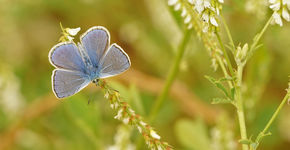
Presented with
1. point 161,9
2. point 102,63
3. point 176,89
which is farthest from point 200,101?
point 102,63

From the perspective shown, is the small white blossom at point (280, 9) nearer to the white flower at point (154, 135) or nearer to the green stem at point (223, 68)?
the green stem at point (223, 68)

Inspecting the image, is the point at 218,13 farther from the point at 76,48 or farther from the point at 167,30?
the point at 167,30

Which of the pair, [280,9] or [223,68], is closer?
[280,9]

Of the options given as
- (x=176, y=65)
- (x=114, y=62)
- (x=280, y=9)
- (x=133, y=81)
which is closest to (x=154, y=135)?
(x=114, y=62)

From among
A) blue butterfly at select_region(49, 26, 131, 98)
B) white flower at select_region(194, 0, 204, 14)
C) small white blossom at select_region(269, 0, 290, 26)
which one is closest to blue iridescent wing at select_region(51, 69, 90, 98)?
blue butterfly at select_region(49, 26, 131, 98)

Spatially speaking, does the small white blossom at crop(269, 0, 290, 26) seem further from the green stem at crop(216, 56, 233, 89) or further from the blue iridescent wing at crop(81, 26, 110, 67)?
the blue iridescent wing at crop(81, 26, 110, 67)

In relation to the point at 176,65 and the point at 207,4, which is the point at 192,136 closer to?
the point at 176,65
